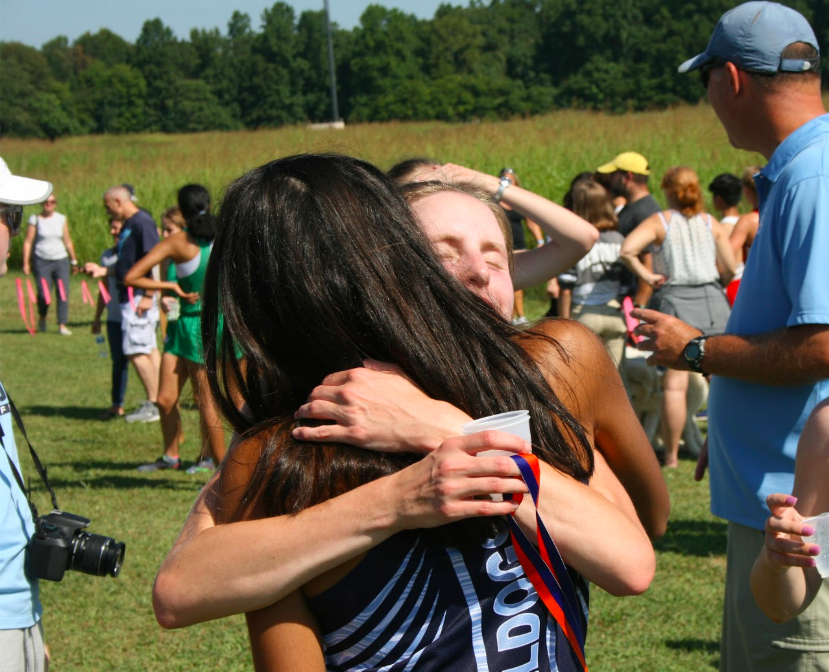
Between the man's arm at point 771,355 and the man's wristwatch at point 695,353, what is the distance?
16 mm

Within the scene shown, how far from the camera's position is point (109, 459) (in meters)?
7.81

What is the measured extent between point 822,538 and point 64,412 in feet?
30.6

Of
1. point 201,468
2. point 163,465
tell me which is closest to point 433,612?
point 201,468

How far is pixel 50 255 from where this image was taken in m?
14.7

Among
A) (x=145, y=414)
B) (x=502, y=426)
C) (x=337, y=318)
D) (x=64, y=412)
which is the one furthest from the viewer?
(x=64, y=412)

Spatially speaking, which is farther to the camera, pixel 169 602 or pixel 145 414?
pixel 145 414

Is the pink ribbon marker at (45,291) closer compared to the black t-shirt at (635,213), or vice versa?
the black t-shirt at (635,213)

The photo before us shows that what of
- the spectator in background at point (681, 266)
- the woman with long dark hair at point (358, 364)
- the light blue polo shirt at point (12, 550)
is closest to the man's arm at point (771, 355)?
the woman with long dark hair at point (358, 364)

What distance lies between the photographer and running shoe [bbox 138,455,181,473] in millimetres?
7340

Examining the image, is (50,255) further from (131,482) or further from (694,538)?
(694,538)

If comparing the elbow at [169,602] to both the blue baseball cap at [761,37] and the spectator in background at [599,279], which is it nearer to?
the blue baseball cap at [761,37]

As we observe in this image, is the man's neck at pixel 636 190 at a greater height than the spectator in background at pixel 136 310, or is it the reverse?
the man's neck at pixel 636 190

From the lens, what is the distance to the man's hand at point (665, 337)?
8.35 feet

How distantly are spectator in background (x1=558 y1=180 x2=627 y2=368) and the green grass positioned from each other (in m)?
1.22
